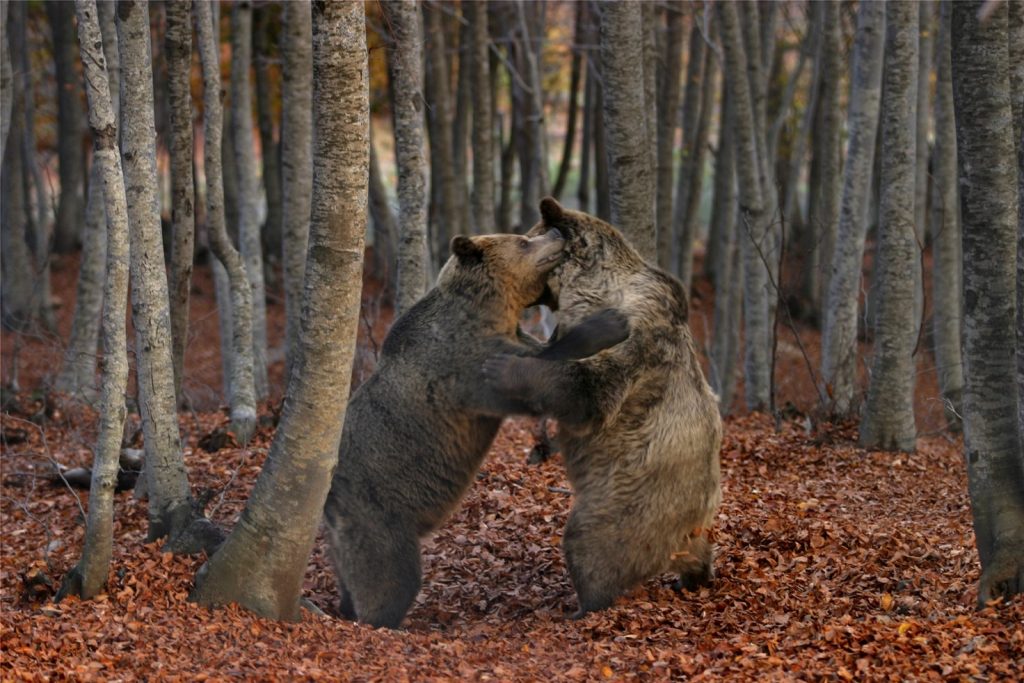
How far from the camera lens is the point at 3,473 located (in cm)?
938

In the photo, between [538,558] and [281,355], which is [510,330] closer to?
[538,558]

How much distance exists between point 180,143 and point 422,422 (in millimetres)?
2907

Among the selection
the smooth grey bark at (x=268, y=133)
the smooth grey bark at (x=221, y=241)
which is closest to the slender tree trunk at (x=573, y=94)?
the smooth grey bark at (x=268, y=133)

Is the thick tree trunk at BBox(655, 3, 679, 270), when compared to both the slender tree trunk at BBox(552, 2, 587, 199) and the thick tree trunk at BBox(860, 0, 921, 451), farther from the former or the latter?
the thick tree trunk at BBox(860, 0, 921, 451)

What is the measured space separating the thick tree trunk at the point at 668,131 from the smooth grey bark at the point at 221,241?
7.16 meters

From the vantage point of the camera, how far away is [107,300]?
5.95m

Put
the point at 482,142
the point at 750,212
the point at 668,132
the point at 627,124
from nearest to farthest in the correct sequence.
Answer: the point at 627,124
the point at 750,212
the point at 482,142
the point at 668,132

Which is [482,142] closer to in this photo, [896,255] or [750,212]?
[750,212]

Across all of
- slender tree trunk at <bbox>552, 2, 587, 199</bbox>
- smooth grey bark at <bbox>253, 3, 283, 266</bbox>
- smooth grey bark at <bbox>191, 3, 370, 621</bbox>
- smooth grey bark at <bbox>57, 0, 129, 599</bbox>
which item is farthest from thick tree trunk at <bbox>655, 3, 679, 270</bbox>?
smooth grey bark at <bbox>57, 0, 129, 599</bbox>

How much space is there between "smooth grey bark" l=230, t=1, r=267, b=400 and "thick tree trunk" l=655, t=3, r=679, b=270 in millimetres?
5436

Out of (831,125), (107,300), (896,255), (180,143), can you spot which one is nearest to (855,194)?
(896,255)

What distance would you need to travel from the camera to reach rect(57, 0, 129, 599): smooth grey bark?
5.84 metres

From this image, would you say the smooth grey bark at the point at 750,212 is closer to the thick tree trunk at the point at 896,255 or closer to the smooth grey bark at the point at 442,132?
the thick tree trunk at the point at 896,255

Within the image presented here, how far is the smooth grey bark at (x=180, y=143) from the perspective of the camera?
7875 mm
